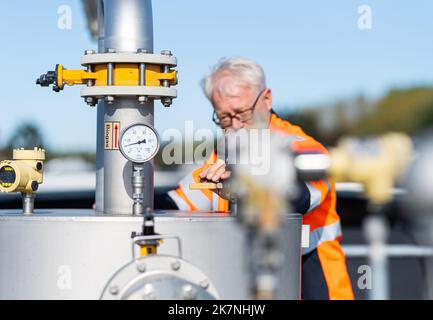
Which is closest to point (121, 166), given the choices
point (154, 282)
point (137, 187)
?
point (137, 187)

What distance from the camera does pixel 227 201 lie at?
3156mm

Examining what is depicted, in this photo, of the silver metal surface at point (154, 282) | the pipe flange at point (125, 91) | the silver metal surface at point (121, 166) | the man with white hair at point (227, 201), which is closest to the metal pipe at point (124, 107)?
the silver metal surface at point (121, 166)

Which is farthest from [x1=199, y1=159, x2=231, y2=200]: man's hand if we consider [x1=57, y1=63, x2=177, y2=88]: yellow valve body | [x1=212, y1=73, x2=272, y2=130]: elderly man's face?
[x1=57, y1=63, x2=177, y2=88]: yellow valve body

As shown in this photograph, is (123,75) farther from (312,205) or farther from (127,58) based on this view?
(312,205)

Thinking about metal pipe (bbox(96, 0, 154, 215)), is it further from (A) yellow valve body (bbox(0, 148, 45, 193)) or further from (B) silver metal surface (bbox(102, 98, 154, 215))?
(A) yellow valve body (bbox(0, 148, 45, 193))

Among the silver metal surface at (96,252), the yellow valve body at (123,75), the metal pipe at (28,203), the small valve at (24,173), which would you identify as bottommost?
the silver metal surface at (96,252)

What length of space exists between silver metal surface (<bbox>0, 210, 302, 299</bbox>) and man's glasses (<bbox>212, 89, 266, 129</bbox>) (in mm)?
445

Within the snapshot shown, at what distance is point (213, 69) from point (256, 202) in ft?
7.86

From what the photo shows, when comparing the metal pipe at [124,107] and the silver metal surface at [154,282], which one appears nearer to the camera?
the silver metal surface at [154,282]

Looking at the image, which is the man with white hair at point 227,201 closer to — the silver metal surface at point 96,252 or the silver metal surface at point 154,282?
the silver metal surface at point 96,252

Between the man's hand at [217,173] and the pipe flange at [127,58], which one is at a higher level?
the pipe flange at [127,58]

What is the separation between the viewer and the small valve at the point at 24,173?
9.20 feet

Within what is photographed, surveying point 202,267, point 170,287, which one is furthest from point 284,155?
point 202,267

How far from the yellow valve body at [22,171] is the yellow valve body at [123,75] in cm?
35
